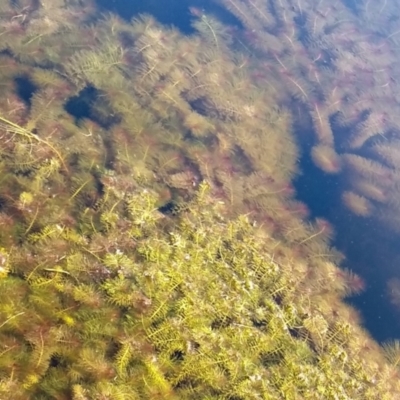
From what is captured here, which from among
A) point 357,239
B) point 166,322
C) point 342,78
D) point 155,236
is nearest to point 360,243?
point 357,239

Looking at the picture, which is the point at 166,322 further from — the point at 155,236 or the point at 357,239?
the point at 357,239

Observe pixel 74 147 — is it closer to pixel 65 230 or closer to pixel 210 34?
pixel 65 230

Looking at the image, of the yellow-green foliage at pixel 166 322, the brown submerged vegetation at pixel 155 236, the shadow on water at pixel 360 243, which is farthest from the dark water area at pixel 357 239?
the yellow-green foliage at pixel 166 322

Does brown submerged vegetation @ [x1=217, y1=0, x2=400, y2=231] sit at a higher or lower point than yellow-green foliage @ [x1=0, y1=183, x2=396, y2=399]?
higher

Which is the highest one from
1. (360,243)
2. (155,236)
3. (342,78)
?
(342,78)

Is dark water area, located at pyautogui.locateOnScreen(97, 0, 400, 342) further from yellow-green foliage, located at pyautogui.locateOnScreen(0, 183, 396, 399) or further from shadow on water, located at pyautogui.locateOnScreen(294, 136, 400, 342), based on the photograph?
yellow-green foliage, located at pyautogui.locateOnScreen(0, 183, 396, 399)

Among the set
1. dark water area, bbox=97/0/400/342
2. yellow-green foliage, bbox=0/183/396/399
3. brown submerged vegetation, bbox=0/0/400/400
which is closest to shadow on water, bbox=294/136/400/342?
dark water area, bbox=97/0/400/342

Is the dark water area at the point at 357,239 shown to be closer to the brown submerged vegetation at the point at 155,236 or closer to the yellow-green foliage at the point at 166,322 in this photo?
the brown submerged vegetation at the point at 155,236

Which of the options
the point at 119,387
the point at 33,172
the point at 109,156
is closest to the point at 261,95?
the point at 109,156
